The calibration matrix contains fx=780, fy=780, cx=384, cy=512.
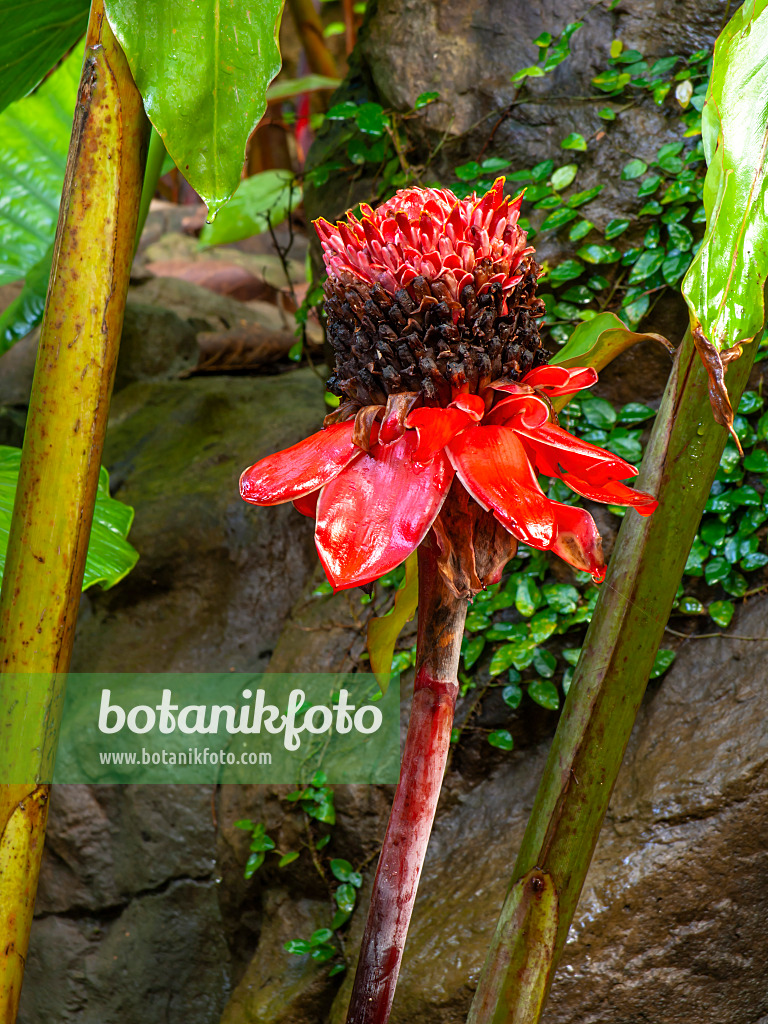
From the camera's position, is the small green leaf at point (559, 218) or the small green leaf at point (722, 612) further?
the small green leaf at point (559, 218)

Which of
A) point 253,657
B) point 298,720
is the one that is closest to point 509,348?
point 298,720

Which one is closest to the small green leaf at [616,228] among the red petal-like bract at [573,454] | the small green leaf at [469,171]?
the small green leaf at [469,171]

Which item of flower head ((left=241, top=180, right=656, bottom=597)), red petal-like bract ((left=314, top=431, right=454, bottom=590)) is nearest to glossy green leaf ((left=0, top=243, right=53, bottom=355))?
flower head ((left=241, top=180, right=656, bottom=597))

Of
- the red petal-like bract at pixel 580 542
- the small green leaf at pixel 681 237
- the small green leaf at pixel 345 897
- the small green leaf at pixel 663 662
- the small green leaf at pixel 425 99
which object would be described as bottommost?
the small green leaf at pixel 345 897

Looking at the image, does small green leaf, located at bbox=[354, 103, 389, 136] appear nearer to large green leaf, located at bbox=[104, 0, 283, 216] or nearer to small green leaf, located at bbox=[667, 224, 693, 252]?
small green leaf, located at bbox=[667, 224, 693, 252]

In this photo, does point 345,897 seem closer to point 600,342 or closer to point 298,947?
point 298,947

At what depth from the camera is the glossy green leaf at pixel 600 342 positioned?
0.62 meters

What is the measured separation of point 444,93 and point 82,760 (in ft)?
4.82

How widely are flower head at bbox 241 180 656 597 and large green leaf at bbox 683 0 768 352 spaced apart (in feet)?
0.35

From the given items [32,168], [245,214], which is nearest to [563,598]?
[245,214]

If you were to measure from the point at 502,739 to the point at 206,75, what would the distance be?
0.98 metres

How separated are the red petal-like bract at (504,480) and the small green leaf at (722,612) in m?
0.76

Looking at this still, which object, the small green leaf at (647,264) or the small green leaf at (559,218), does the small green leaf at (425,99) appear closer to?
the small green leaf at (559,218)

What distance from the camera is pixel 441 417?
492 mm
